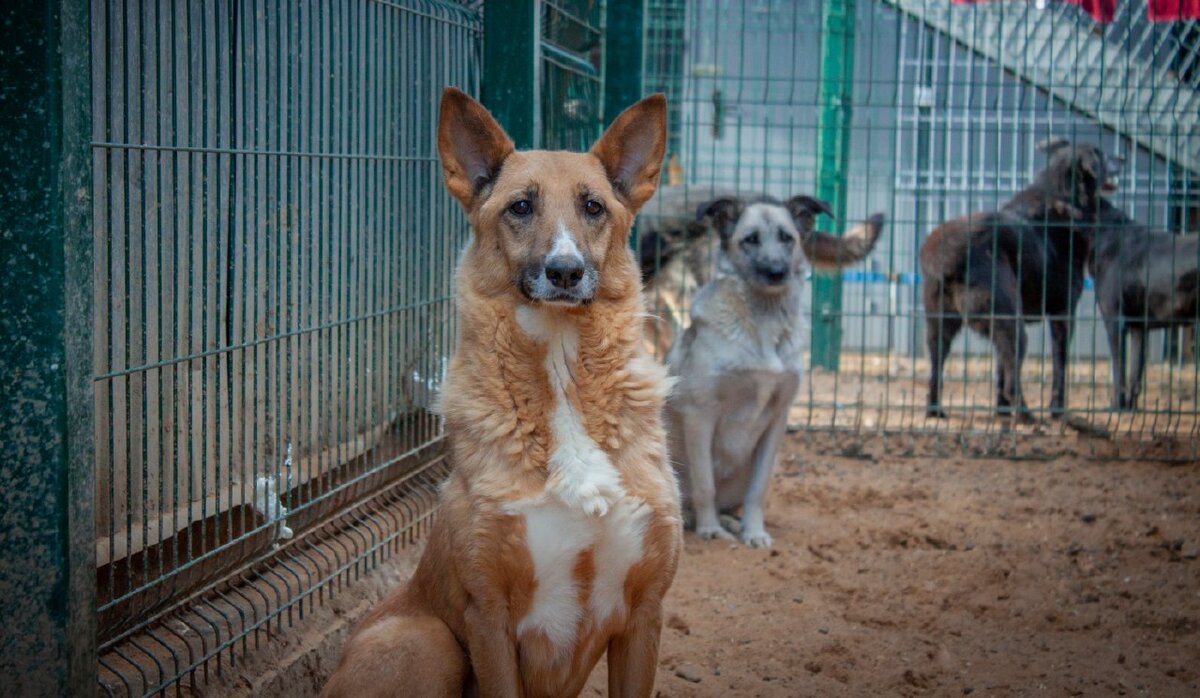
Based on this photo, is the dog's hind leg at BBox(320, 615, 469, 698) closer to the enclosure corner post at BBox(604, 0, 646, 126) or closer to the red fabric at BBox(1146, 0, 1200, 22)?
the enclosure corner post at BBox(604, 0, 646, 126)

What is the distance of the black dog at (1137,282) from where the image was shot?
26.1 feet

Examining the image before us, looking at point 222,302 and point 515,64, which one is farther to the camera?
point 515,64

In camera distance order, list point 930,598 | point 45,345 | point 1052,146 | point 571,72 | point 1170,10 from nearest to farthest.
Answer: point 45,345, point 930,598, point 571,72, point 1170,10, point 1052,146

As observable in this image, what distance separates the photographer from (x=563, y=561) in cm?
284

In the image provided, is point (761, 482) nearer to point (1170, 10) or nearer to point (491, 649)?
point (491, 649)

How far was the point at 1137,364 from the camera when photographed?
8070 mm

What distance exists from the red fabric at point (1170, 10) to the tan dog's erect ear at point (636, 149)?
5.80 metres

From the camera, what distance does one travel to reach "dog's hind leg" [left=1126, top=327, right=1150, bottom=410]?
25.7 feet

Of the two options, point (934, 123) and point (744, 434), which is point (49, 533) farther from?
point (934, 123)

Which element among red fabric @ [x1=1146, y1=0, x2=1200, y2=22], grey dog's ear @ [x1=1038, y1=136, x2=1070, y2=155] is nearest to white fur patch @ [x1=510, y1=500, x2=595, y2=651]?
grey dog's ear @ [x1=1038, y1=136, x2=1070, y2=155]

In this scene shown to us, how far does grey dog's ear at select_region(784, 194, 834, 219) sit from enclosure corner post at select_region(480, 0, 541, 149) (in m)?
1.85

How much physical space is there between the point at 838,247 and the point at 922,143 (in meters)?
2.15

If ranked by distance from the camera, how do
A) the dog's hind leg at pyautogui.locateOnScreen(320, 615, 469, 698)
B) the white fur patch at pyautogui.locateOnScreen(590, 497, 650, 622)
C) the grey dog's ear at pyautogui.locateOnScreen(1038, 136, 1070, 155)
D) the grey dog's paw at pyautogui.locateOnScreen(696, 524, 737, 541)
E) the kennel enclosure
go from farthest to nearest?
1. the grey dog's ear at pyautogui.locateOnScreen(1038, 136, 1070, 155)
2. the grey dog's paw at pyautogui.locateOnScreen(696, 524, 737, 541)
3. the white fur patch at pyautogui.locateOnScreen(590, 497, 650, 622)
4. the dog's hind leg at pyautogui.locateOnScreen(320, 615, 469, 698)
5. the kennel enclosure

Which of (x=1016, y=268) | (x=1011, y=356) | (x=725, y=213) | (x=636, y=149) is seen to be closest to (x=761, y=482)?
(x=725, y=213)
